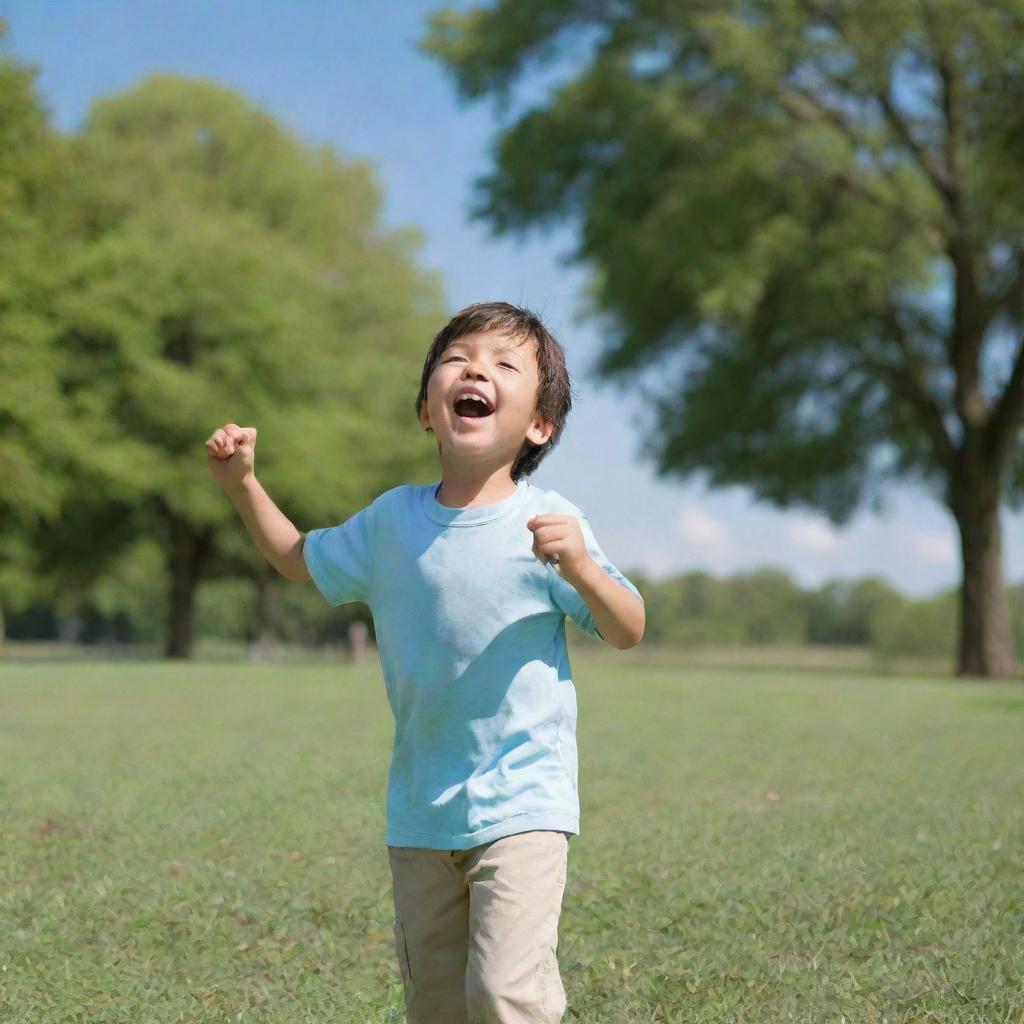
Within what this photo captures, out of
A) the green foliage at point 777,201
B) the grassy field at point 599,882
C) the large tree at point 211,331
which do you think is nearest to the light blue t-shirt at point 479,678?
the grassy field at point 599,882

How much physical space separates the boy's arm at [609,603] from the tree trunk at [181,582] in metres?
34.1

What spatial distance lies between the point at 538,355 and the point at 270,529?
0.81 metres

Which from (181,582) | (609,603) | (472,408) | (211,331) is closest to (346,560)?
(472,408)

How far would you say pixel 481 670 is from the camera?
3090 mm

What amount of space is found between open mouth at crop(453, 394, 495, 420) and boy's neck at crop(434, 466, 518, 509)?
0.14 metres

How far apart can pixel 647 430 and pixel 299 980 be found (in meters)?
25.3

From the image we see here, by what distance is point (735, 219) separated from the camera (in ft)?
83.1

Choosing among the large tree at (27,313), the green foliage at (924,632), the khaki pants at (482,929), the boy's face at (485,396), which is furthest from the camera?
the green foliage at (924,632)

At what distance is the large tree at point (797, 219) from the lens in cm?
2433

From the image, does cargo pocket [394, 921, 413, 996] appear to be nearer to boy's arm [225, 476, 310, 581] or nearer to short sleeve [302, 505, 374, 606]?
short sleeve [302, 505, 374, 606]

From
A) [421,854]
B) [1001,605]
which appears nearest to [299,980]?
[421,854]

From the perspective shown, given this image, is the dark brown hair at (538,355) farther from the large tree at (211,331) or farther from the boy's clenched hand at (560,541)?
the large tree at (211,331)

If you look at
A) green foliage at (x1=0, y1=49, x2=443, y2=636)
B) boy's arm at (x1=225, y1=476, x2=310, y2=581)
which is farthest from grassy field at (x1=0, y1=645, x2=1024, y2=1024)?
green foliage at (x1=0, y1=49, x2=443, y2=636)

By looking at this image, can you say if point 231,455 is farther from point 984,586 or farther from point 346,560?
point 984,586
